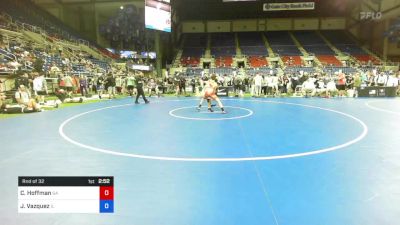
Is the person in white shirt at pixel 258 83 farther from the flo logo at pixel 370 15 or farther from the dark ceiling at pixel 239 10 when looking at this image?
the dark ceiling at pixel 239 10

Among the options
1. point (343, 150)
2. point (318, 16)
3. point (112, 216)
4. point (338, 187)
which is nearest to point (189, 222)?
point (112, 216)

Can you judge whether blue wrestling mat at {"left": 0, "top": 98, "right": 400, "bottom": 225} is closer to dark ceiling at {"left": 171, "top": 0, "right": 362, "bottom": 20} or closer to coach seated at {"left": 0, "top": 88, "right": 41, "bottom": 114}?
coach seated at {"left": 0, "top": 88, "right": 41, "bottom": 114}

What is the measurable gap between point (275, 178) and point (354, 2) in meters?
45.1

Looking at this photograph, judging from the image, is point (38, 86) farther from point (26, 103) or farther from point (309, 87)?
point (309, 87)

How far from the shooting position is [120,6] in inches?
1515

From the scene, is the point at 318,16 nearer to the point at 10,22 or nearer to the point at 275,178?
the point at 10,22

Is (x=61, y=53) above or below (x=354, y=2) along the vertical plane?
below

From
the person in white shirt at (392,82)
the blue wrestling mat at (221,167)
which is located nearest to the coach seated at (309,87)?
the person in white shirt at (392,82)
